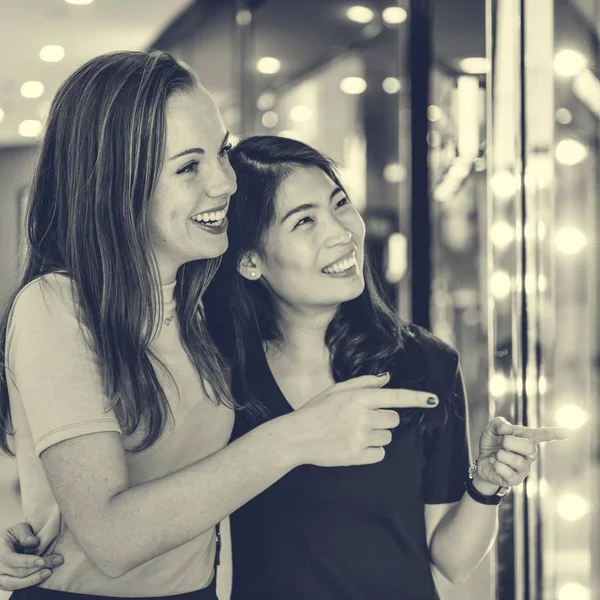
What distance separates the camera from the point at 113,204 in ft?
3.57

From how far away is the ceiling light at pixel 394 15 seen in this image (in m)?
2.29

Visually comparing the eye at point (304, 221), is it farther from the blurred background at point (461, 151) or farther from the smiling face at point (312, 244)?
the blurred background at point (461, 151)

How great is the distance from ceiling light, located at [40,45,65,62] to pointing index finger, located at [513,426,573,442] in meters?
1.37

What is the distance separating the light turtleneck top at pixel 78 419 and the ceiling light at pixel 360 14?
1625 mm

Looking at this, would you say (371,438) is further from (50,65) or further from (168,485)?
(50,65)

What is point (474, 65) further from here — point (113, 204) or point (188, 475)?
point (188, 475)

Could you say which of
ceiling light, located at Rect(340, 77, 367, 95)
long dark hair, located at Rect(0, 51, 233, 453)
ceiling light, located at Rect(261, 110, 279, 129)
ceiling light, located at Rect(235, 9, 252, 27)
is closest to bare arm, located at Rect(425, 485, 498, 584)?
long dark hair, located at Rect(0, 51, 233, 453)

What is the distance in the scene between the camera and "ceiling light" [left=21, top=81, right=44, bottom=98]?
1942 millimetres

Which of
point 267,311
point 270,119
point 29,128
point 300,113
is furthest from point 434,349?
point 270,119

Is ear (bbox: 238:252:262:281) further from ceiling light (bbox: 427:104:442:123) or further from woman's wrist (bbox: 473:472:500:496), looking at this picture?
ceiling light (bbox: 427:104:442:123)

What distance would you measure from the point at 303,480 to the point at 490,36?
2.68 feet

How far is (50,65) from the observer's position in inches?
75.4

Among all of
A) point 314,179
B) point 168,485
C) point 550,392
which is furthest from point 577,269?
point 168,485

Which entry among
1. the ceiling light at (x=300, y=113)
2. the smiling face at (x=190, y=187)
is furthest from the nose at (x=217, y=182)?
the ceiling light at (x=300, y=113)
